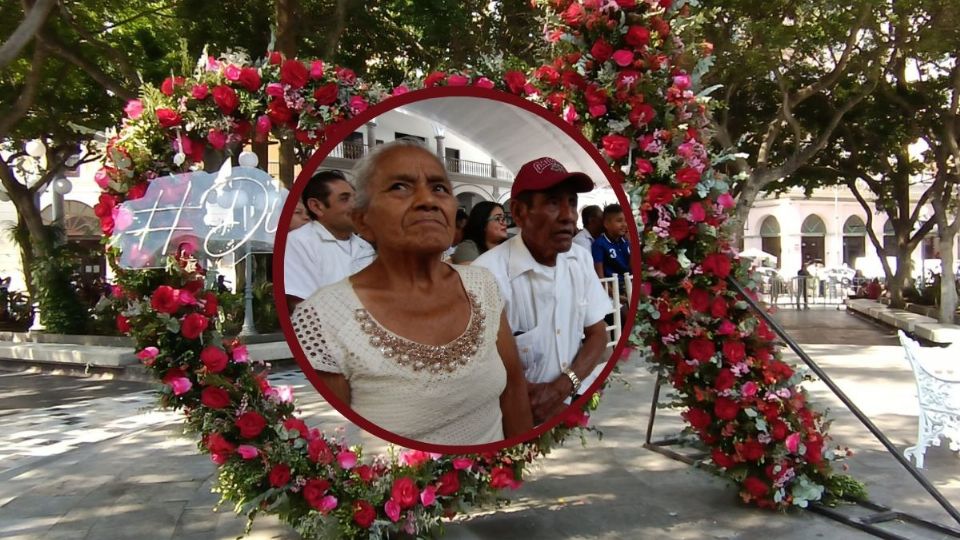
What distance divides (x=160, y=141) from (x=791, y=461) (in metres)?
3.90

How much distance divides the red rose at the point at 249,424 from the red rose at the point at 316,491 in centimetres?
35

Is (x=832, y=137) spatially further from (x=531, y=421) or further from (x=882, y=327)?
(x=531, y=421)

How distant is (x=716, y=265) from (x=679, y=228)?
29 centimetres

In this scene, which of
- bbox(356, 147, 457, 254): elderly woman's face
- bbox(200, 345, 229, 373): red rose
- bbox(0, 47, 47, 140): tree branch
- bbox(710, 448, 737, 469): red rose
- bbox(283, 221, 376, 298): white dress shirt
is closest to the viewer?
bbox(356, 147, 457, 254): elderly woman's face

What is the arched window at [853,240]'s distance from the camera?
48531 mm

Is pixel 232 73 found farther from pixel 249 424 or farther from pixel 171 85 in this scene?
pixel 249 424

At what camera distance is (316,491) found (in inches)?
144

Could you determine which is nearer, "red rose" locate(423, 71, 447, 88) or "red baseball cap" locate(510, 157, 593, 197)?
"red baseball cap" locate(510, 157, 593, 197)

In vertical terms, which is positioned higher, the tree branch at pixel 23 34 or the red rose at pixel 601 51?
the tree branch at pixel 23 34

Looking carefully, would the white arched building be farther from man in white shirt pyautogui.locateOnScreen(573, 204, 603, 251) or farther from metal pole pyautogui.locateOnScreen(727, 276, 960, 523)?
man in white shirt pyautogui.locateOnScreen(573, 204, 603, 251)

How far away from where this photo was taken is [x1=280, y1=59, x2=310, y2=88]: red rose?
11.9 ft

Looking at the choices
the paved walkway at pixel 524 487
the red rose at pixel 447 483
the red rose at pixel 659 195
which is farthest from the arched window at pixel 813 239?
the red rose at pixel 447 483

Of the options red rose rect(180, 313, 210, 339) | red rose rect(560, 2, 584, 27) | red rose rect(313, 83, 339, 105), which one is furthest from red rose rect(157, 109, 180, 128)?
red rose rect(560, 2, 584, 27)

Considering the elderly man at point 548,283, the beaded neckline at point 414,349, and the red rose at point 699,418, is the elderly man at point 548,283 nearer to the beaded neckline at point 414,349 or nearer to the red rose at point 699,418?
the beaded neckline at point 414,349
